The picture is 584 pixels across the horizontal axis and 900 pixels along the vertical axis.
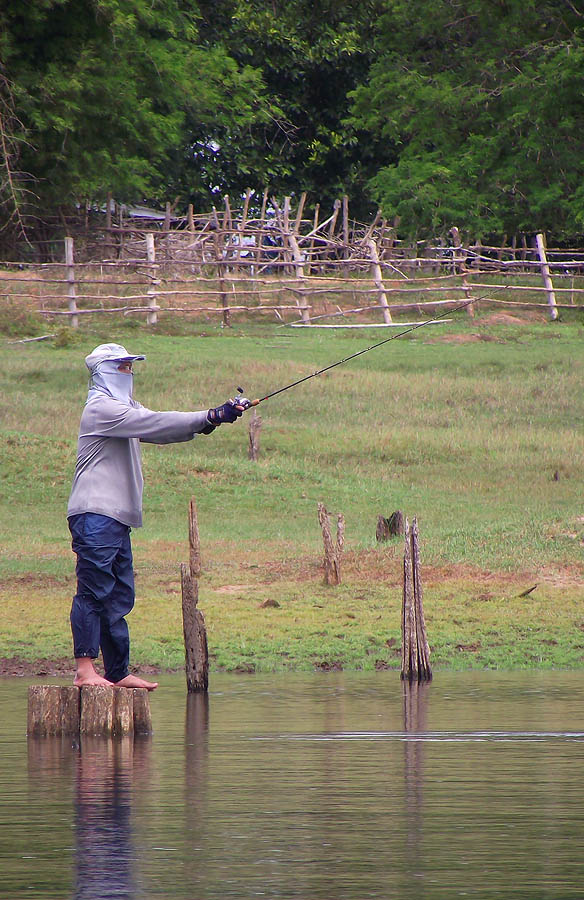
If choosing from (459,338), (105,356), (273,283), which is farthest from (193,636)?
(273,283)

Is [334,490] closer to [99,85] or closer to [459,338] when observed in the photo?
[99,85]

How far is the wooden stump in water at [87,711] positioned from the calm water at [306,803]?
0.13 metres

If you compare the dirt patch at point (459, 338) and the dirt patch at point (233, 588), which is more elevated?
the dirt patch at point (459, 338)

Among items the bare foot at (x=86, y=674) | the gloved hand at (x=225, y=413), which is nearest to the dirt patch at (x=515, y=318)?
the gloved hand at (x=225, y=413)

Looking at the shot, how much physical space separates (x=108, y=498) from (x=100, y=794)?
2.37 metres

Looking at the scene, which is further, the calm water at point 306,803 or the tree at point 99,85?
the tree at point 99,85

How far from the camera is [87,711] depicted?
7945 mm

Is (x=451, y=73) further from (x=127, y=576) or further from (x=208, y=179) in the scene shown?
(x=208, y=179)

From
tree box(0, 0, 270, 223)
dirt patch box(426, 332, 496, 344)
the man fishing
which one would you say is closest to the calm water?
the man fishing

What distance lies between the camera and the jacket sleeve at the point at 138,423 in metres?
8.07

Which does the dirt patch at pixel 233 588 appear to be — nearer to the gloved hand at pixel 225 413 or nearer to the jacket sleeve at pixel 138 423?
the jacket sleeve at pixel 138 423

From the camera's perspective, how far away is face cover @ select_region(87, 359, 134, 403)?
842cm

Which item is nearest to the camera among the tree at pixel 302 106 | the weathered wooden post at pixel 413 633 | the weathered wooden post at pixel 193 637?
the weathered wooden post at pixel 193 637

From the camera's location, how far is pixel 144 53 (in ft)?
106
